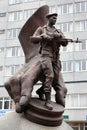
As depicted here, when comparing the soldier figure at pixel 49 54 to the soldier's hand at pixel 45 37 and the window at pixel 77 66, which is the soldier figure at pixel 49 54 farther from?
the window at pixel 77 66

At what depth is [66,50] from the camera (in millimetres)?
37062

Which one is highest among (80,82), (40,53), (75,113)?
(40,53)

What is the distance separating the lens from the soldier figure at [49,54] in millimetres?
6574

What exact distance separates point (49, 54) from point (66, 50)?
1196 inches

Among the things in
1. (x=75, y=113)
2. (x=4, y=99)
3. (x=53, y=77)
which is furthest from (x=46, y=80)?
(x=4, y=99)

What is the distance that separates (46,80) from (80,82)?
2729 cm

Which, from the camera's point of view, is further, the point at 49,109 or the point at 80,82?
the point at 80,82

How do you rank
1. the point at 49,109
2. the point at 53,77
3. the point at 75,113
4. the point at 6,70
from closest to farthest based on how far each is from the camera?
the point at 49,109 → the point at 53,77 → the point at 75,113 → the point at 6,70

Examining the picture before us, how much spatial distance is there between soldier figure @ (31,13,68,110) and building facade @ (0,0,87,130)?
26.6 m

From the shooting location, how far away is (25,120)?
639cm

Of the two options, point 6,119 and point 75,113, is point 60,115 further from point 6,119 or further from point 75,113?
point 75,113

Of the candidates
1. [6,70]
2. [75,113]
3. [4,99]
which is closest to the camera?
[75,113]

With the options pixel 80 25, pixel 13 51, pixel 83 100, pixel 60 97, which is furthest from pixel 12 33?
pixel 60 97

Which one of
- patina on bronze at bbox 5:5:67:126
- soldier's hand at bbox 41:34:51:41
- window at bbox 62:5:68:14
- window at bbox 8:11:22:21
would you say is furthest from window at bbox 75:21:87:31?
soldier's hand at bbox 41:34:51:41
